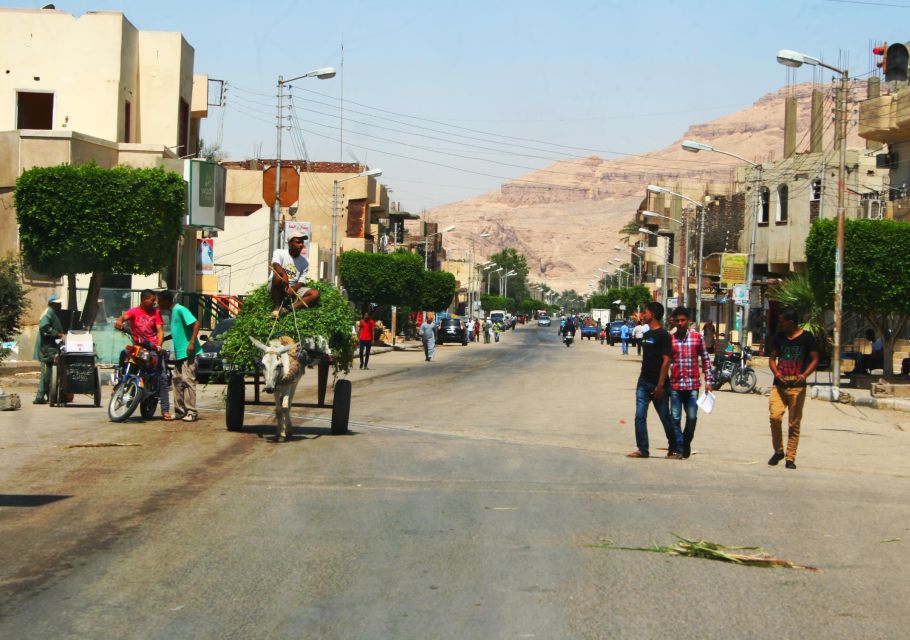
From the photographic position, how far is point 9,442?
1372 centimetres

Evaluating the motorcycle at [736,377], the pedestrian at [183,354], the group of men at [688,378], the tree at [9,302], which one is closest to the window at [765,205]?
the motorcycle at [736,377]

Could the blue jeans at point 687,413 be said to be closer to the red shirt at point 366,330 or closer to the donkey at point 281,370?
the donkey at point 281,370

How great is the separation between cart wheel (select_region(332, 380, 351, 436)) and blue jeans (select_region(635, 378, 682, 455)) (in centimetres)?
369

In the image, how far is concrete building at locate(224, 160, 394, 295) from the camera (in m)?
65.2

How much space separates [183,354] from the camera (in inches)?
669

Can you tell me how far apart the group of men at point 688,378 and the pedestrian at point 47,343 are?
32.0ft

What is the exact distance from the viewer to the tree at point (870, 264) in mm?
32062

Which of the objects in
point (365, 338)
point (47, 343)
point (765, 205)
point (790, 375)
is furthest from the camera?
point (765, 205)

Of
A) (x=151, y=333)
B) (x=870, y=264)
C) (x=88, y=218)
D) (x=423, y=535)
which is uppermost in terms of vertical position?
(x=88, y=218)

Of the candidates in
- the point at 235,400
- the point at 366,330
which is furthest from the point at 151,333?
the point at 366,330

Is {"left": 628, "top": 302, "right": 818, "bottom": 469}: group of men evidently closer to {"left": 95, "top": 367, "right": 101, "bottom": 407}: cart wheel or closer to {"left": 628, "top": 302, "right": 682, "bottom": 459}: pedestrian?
{"left": 628, "top": 302, "right": 682, "bottom": 459}: pedestrian

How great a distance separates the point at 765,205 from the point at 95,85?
38.4 metres

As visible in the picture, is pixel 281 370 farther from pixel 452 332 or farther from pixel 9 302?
pixel 452 332

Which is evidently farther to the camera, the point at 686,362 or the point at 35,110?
the point at 35,110
